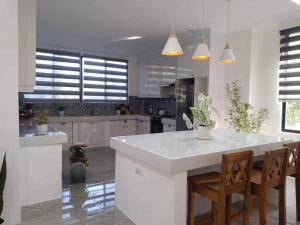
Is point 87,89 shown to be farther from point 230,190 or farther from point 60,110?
point 230,190

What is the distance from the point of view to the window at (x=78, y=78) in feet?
20.1

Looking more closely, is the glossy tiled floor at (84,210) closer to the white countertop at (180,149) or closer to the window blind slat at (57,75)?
the white countertop at (180,149)

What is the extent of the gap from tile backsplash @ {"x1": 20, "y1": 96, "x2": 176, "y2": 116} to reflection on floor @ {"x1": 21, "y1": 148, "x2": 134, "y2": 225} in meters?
2.80

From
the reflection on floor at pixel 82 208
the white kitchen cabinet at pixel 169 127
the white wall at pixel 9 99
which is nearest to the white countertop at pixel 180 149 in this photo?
the reflection on floor at pixel 82 208

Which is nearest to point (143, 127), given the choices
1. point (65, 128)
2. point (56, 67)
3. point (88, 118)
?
point (88, 118)

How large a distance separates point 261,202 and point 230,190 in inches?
17.9

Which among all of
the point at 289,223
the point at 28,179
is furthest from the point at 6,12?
the point at 289,223

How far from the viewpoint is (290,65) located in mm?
4008

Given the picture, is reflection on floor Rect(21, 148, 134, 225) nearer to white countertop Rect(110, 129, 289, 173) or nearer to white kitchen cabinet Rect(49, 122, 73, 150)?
white countertop Rect(110, 129, 289, 173)

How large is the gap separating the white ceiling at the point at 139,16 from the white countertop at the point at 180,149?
1.89 metres

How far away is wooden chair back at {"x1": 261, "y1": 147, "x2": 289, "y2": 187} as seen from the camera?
2.21m

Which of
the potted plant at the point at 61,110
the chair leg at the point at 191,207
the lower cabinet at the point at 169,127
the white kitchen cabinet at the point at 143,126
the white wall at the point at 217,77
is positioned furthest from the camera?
the white kitchen cabinet at the point at 143,126

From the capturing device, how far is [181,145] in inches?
98.4

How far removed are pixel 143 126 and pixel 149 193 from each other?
182 inches
